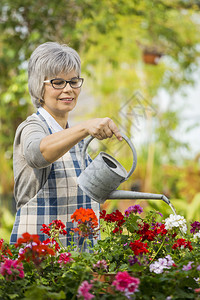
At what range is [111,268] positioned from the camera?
1319mm

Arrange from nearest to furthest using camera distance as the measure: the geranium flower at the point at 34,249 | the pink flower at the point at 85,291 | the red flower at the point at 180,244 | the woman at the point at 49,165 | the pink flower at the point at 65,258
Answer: the pink flower at the point at 85,291 < the geranium flower at the point at 34,249 < the pink flower at the point at 65,258 < the red flower at the point at 180,244 < the woman at the point at 49,165

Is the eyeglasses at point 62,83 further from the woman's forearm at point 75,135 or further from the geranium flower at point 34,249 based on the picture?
the geranium flower at point 34,249

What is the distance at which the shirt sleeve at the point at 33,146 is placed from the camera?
1.51 m

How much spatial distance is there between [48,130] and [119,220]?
0.52 meters

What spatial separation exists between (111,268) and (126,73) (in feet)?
23.1

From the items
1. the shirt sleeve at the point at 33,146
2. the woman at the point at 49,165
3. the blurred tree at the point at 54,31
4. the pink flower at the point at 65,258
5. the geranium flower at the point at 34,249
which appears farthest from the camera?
the blurred tree at the point at 54,31

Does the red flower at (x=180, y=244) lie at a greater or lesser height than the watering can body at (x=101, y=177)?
lesser

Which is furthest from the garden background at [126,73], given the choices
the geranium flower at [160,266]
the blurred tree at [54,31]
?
the geranium flower at [160,266]

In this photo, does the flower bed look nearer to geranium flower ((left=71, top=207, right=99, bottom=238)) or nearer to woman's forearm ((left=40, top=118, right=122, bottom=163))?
geranium flower ((left=71, top=207, right=99, bottom=238))

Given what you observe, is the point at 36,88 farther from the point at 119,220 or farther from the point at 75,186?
the point at 119,220

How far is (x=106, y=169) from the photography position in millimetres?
1516

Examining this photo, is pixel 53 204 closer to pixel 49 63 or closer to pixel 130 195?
pixel 130 195

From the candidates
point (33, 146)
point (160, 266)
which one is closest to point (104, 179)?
point (33, 146)

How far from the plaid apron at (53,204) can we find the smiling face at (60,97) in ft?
0.73
